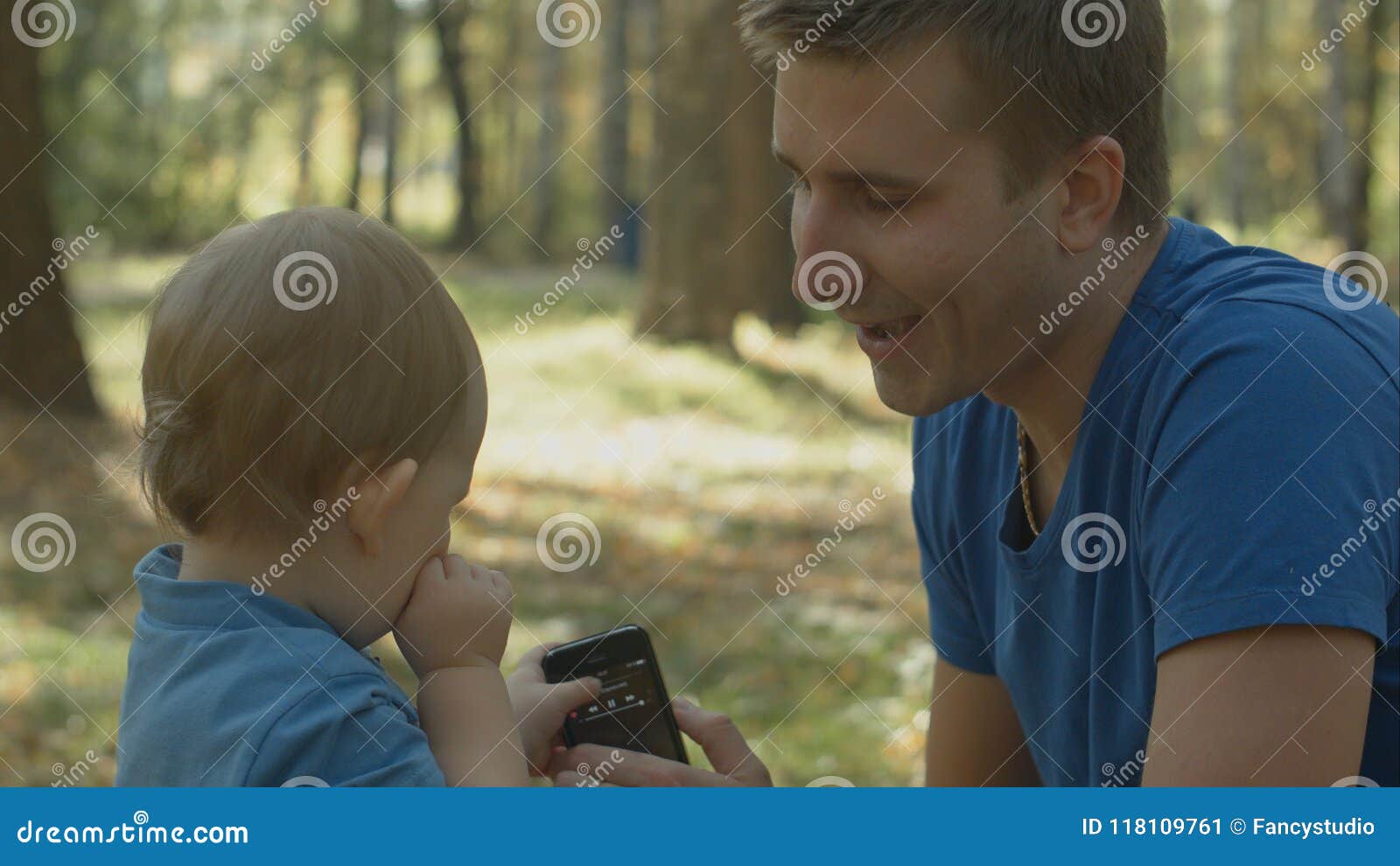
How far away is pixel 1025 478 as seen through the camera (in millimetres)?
2336

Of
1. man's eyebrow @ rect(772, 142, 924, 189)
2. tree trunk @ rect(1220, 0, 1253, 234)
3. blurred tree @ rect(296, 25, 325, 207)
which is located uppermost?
tree trunk @ rect(1220, 0, 1253, 234)

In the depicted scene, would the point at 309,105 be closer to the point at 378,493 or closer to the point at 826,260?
the point at 826,260

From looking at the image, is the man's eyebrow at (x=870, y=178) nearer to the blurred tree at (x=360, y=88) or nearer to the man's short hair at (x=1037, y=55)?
the man's short hair at (x=1037, y=55)

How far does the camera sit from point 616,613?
576 centimetres

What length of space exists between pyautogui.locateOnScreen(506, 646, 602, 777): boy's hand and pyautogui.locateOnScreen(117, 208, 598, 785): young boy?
0.68 feet

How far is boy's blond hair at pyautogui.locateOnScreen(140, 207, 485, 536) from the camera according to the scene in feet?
5.65

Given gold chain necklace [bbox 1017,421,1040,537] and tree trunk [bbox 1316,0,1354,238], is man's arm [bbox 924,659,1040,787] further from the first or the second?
tree trunk [bbox 1316,0,1354,238]

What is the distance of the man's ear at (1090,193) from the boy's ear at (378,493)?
1086 millimetres

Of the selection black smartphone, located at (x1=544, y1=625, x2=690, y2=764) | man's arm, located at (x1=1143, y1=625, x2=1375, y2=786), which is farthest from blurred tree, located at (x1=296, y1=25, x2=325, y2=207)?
man's arm, located at (x1=1143, y1=625, x2=1375, y2=786)

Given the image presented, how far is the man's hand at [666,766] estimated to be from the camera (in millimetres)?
2070

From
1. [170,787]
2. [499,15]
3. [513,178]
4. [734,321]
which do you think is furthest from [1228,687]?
[513,178]

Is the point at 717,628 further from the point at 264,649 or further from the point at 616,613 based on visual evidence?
the point at 264,649

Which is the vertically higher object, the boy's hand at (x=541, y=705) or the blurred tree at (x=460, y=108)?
the blurred tree at (x=460, y=108)

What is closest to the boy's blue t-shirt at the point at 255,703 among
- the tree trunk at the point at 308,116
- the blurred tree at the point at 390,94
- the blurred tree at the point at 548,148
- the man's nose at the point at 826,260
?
the man's nose at the point at 826,260
